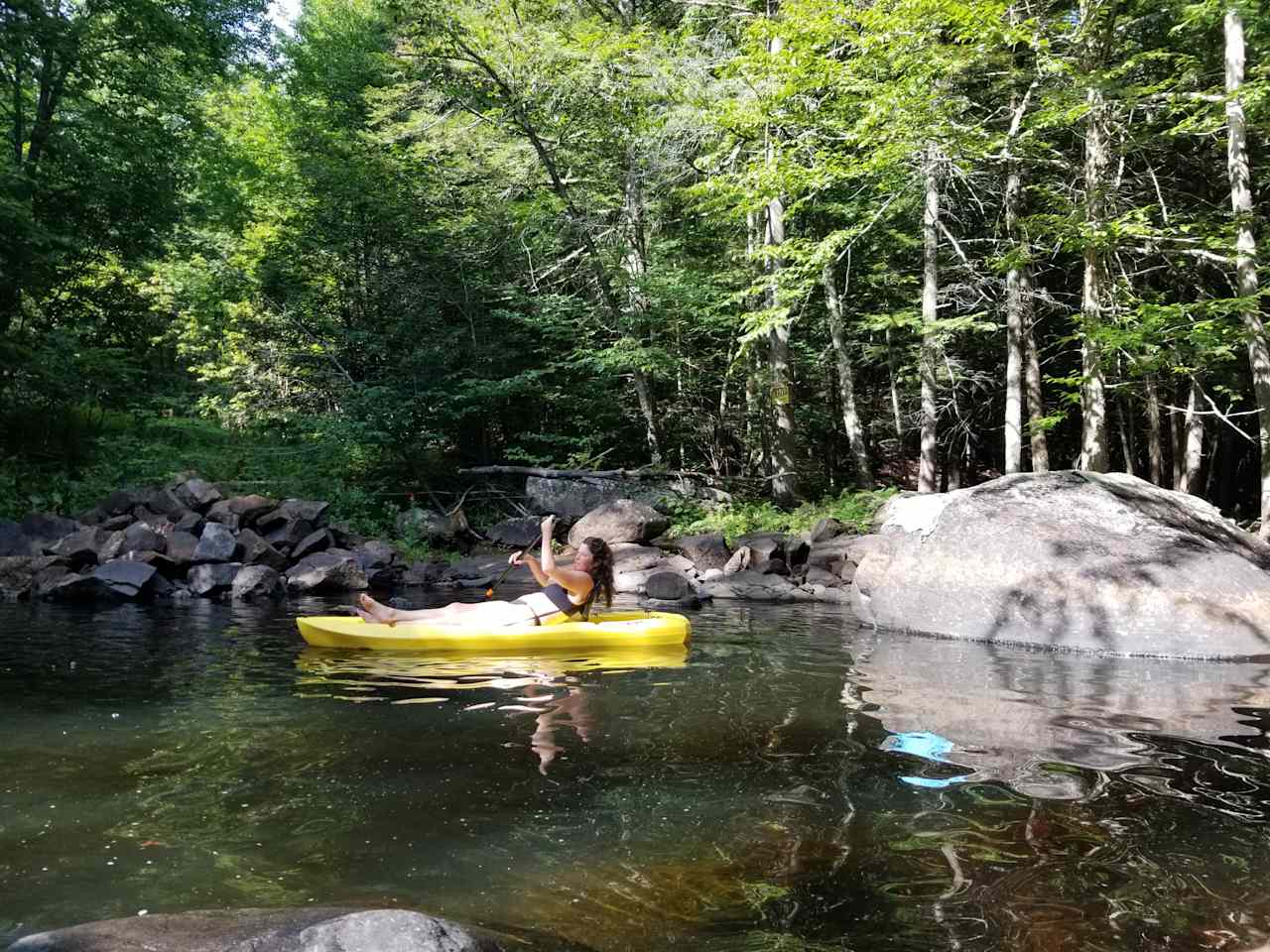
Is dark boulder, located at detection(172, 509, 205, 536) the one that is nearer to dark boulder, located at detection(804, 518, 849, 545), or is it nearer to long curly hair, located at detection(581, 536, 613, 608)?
long curly hair, located at detection(581, 536, 613, 608)

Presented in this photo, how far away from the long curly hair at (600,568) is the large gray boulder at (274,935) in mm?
6157

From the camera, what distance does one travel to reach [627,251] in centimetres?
1800

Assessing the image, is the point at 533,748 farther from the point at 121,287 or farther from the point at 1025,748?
the point at 121,287

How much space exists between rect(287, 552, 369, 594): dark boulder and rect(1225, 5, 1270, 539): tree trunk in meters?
11.1

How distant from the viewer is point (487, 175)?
61.6 feet

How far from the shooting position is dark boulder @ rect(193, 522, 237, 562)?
481 inches

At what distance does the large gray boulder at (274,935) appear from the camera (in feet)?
7.30

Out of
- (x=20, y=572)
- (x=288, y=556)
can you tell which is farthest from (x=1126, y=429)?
(x=20, y=572)

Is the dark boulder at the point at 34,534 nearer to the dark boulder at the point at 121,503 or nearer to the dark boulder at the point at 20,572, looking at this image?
the dark boulder at the point at 20,572

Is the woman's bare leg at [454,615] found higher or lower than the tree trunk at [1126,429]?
lower

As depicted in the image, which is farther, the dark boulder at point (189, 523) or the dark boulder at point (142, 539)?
A: the dark boulder at point (189, 523)

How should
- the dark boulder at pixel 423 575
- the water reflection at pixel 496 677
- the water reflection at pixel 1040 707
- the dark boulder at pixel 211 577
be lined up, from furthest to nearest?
the dark boulder at pixel 423 575 < the dark boulder at pixel 211 577 < the water reflection at pixel 496 677 < the water reflection at pixel 1040 707

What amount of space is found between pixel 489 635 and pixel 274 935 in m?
5.85

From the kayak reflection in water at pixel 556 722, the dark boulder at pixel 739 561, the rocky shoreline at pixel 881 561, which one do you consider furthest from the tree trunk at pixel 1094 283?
the kayak reflection in water at pixel 556 722
